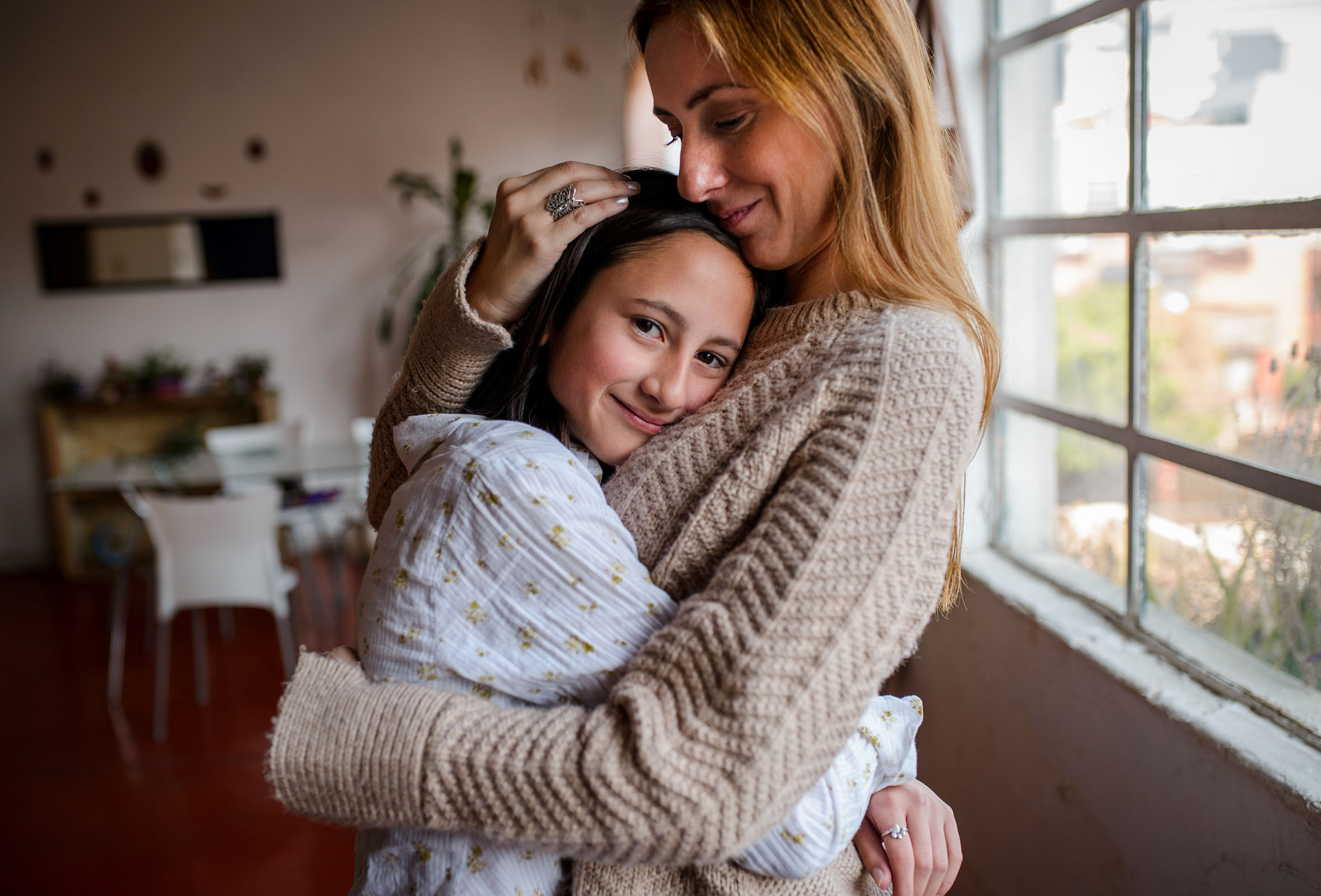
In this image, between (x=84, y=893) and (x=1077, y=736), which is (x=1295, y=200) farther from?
(x=84, y=893)

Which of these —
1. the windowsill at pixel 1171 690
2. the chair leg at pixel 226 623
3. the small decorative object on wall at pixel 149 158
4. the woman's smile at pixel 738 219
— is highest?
the small decorative object on wall at pixel 149 158

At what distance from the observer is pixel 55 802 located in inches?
122

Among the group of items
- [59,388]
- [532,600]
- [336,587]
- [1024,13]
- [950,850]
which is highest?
[1024,13]

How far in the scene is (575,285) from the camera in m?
1.16

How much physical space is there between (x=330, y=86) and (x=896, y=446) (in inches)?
243

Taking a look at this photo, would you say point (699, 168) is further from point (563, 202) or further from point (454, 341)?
point (454, 341)

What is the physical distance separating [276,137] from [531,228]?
5.79 metres

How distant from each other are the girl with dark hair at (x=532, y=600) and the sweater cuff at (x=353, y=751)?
0.16ft

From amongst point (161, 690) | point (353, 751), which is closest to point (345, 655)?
point (353, 751)

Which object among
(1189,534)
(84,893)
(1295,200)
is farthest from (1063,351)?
(84,893)

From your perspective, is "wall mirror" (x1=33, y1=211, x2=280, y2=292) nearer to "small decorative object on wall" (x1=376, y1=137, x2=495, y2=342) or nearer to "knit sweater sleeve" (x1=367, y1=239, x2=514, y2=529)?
"small decorative object on wall" (x1=376, y1=137, x2=495, y2=342)

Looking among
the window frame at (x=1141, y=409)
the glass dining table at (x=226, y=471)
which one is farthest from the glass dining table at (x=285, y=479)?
the window frame at (x=1141, y=409)

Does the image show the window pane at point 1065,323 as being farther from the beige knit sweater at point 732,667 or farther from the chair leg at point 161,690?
the chair leg at point 161,690

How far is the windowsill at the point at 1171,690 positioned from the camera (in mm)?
1130
